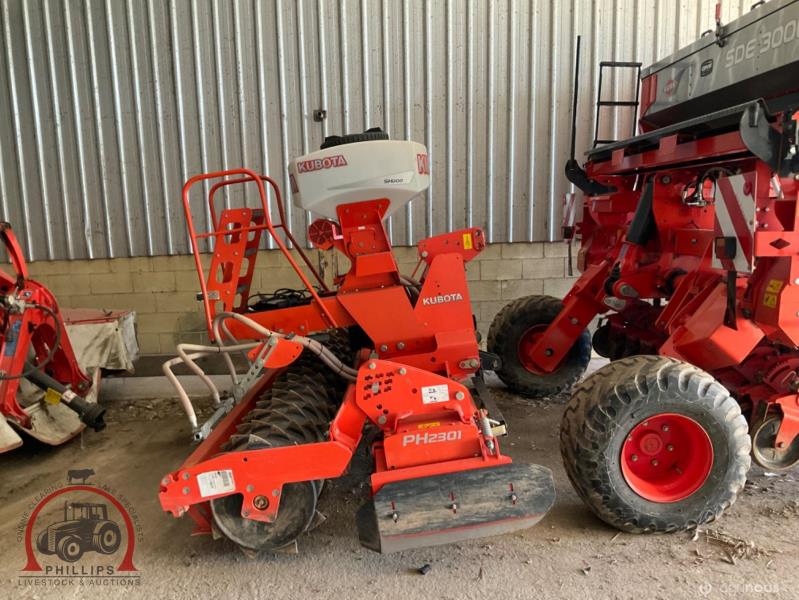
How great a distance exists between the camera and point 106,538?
299cm

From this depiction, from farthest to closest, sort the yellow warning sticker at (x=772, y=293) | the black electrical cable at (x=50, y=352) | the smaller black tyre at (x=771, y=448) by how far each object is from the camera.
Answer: the black electrical cable at (x=50, y=352), the smaller black tyre at (x=771, y=448), the yellow warning sticker at (x=772, y=293)

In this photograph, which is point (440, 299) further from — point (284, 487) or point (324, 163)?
point (284, 487)

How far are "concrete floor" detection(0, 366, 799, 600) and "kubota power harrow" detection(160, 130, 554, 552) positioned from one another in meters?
0.19

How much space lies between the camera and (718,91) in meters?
3.95

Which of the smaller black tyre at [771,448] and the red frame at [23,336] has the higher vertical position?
the red frame at [23,336]

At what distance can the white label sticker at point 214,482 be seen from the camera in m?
2.57

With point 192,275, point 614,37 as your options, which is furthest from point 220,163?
point 614,37

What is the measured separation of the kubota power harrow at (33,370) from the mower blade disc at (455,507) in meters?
2.52

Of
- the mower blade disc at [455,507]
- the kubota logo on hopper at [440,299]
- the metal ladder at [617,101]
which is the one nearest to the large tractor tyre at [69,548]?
the mower blade disc at [455,507]

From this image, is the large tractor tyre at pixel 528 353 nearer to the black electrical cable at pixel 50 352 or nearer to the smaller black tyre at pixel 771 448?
the smaller black tyre at pixel 771 448

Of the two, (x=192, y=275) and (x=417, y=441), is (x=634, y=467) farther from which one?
(x=192, y=275)

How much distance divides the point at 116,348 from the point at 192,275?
1.25 metres

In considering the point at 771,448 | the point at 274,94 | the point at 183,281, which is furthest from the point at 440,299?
the point at 183,281

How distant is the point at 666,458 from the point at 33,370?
13.4 ft
